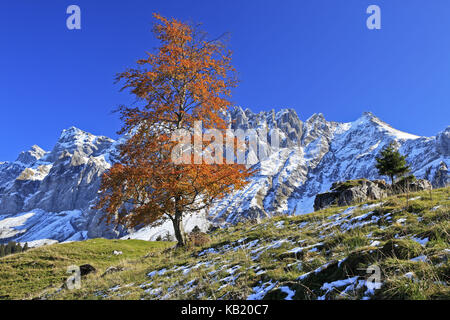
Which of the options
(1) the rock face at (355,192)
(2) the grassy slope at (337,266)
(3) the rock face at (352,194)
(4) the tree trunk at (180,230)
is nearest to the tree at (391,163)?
(1) the rock face at (355,192)

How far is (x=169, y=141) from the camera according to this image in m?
14.4

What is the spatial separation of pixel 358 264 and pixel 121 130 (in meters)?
13.7

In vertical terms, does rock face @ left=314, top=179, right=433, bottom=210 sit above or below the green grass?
above

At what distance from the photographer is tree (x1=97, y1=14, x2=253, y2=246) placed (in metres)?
13.6

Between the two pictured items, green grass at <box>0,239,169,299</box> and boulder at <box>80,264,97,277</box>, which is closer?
boulder at <box>80,264,97,277</box>

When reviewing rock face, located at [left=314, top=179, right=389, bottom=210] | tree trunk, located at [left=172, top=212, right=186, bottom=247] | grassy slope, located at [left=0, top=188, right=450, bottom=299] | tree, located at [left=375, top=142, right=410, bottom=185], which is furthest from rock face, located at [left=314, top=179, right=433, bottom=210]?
tree, located at [left=375, top=142, right=410, bottom=185]

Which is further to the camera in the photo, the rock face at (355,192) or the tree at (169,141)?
the rock face at (355,192)

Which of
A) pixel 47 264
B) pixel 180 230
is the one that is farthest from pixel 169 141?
pixel 47 264

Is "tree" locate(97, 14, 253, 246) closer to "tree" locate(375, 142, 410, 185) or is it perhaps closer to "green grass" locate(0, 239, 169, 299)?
"green grass" locate(0, 239, 169, 299)

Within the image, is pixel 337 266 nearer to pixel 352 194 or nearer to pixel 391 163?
pixel 352 194

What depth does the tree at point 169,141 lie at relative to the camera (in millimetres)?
13570

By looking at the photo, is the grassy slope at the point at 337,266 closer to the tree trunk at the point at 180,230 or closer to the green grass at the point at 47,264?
the tree trunk at the point at 180,230

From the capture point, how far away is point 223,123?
1553cm
